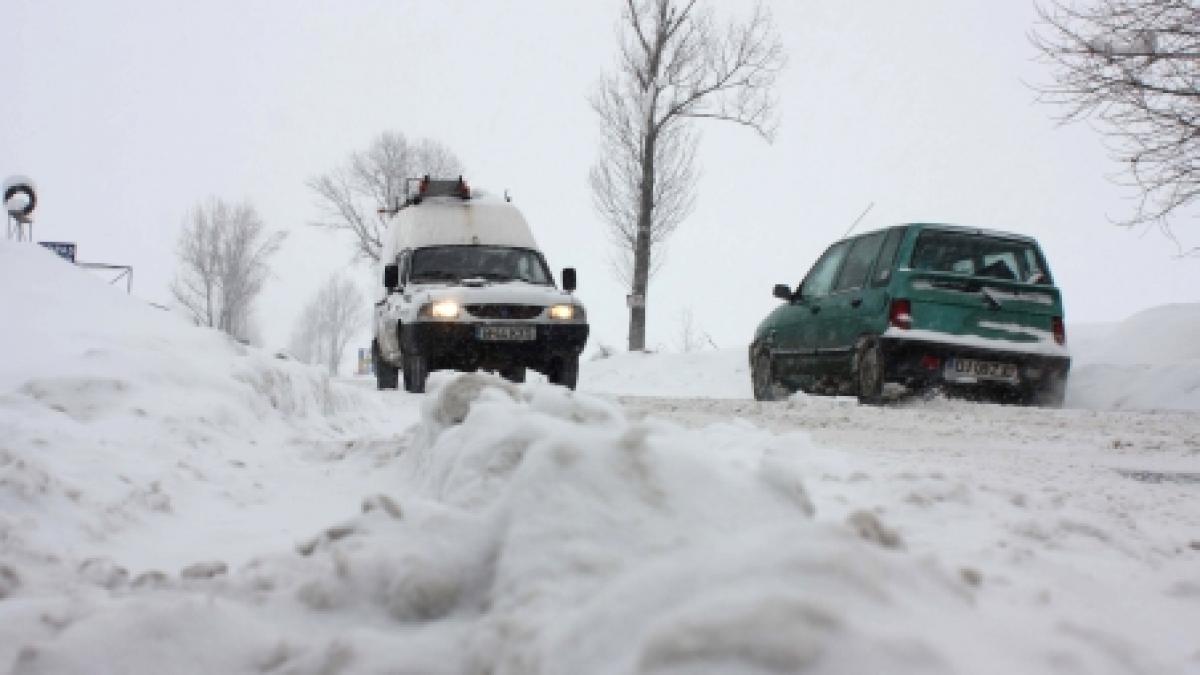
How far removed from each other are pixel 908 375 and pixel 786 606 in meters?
6.88

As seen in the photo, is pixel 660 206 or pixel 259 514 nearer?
pixel 259 514

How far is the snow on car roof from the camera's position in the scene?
11758 mm

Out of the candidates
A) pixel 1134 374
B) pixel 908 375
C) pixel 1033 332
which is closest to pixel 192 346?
pixel 908 375

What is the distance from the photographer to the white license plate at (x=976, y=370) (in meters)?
7.59

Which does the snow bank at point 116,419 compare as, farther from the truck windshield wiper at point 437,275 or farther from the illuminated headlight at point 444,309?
the truck windshield wiper at point 437,275

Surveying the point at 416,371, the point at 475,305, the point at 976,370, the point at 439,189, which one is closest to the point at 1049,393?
the point at 976,370

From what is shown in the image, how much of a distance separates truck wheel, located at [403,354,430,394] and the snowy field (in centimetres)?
491

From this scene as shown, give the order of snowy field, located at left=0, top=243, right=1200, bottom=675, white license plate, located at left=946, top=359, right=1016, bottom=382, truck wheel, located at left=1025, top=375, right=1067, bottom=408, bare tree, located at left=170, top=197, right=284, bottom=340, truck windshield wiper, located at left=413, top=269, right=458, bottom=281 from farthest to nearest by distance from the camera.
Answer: bare tree, located at left=170, top=197, right=284, bottom=340, truck windshield wiper, located at left=413, top=269, right=458, bottom=281, truck wheel, located at left=1025, top=375, right=1067, bottom=408, white license plate, located at left=946, top=359, right=1016, bottom=382, snowy field, located at left=0, top=243, right=1200, bottom=675

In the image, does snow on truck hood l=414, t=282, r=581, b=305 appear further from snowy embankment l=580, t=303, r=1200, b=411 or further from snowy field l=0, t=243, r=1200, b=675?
snowy field l=0, t=243, r=1200, b=675

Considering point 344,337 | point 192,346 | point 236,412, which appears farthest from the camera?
point 344,337

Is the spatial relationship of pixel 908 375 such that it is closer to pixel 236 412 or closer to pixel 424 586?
pixel 236 412

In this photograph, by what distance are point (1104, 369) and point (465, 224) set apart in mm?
7953

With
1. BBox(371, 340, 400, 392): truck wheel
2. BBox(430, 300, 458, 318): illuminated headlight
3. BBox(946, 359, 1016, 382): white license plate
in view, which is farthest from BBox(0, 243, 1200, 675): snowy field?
BBox(371, 340, 400, 392): truck wheel

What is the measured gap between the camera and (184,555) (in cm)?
234
